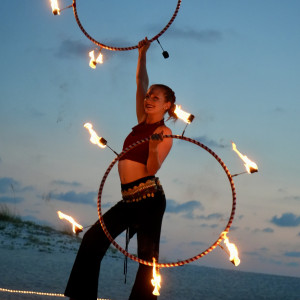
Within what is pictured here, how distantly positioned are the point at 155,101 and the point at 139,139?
39cm

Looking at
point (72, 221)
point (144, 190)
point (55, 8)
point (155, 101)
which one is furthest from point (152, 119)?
point (55, 8)

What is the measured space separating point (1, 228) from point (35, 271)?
3.81 metres

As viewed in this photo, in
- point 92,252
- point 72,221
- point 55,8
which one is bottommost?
point 92,252

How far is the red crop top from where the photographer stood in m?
5.01

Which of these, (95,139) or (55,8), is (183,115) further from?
(55,8)

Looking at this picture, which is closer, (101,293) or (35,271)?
(101,293)

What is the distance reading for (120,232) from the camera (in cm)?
492

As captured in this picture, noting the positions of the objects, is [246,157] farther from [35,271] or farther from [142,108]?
[35,271]

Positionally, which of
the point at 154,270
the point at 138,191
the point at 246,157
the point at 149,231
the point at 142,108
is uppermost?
the point at 142,108

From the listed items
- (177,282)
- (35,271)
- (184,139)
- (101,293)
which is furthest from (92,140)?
(177,282)

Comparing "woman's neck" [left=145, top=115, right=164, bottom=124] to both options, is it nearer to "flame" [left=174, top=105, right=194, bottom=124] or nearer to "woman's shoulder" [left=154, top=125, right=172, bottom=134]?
"woman's shoulder" [left=154, top=125, right=172, bottom=134]

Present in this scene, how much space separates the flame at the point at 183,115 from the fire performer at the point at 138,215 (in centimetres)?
20

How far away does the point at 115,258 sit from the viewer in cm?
1164

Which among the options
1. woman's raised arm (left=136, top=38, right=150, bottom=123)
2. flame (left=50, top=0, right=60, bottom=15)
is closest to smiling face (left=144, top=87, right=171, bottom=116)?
woman's raised arm (left=136, top=38, right=150, bottom=123)
